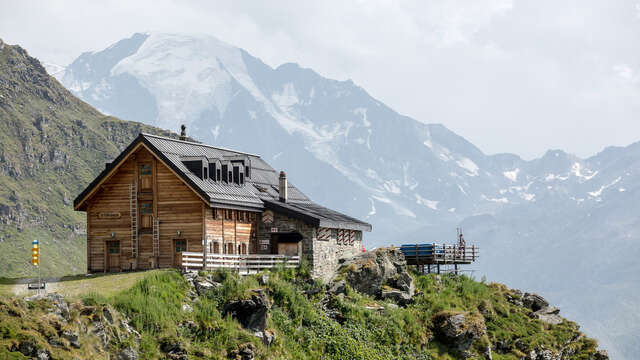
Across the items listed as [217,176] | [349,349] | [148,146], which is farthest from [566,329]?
[148,146]

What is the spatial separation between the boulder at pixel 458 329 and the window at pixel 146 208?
852 inches

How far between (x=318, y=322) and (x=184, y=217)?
1136 centimetres

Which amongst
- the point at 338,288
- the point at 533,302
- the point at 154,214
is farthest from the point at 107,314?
the point at 533,302

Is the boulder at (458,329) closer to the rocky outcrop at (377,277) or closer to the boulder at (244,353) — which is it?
the rocky outcrop at (377,277)

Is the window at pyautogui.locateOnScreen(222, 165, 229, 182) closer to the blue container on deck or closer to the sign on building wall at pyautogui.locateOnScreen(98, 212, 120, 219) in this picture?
the sign on building wall at pyautogui.locateOnScreen(98, 212, 120, 219)

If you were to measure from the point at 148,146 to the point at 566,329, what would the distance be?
38.2 m

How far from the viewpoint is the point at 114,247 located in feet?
180

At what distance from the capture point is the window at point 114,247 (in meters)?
54.6

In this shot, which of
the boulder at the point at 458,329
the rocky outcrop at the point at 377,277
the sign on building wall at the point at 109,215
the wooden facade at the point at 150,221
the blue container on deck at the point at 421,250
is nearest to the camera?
the wooden facade at the point at 150,221

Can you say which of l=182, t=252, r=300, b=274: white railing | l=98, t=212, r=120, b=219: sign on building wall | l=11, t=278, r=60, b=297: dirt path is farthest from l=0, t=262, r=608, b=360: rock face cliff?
l=98, t=212, r=120, b=219: sign on building wall

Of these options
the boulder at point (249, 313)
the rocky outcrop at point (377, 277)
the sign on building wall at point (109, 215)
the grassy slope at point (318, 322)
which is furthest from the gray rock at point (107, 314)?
the rocky outcrop at point (377, 277)

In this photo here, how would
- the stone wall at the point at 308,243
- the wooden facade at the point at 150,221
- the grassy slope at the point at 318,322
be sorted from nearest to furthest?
the grassy slope at the point at 318,322 < the wooden facade at the point at 150,221 < the stone wall at the point at 308,243

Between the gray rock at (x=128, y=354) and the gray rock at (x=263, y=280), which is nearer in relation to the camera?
the gray rock at (x=128, y=354)

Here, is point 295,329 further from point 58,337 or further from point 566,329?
point 566,329
